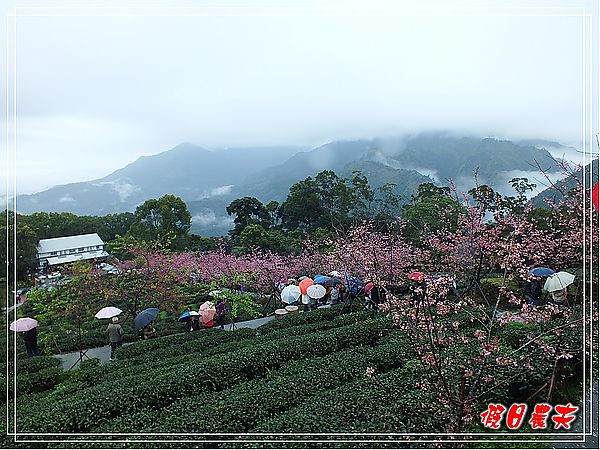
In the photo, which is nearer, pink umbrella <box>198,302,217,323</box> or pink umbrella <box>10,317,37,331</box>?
pink umbrella <box>10,317,37,331</box>

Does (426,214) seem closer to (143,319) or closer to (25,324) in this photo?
(143,319)

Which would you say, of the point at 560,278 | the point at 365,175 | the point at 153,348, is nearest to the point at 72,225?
the point at 153,348

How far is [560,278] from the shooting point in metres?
4.70

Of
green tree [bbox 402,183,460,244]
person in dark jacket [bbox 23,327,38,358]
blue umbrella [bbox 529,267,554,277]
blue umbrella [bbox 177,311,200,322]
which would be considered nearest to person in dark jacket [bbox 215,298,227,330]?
blue umbrella [bbox 177,311,200,322]

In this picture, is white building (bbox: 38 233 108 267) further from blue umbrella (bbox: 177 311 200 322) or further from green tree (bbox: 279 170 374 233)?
green tree (bbox: 279 170 374 233)

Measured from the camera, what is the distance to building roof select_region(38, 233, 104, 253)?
11193mm

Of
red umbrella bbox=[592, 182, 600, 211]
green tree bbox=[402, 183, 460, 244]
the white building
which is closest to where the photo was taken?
red umbrella bbox=[592, 182, 600, 211]

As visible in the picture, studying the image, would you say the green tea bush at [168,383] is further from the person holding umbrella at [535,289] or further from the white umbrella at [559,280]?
the person holding umbrella at [535,289]

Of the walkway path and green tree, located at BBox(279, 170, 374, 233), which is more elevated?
green tree, located at BBox(279, 170, 374, 233)

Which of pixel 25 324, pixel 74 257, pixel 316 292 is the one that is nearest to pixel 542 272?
pixel 316 292

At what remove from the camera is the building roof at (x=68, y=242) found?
1119 centimetres

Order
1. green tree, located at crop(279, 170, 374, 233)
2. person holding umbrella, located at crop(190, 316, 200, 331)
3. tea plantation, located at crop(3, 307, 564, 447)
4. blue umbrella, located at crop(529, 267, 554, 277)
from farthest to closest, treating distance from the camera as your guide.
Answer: green tree, located at crop(279, 170, 374, 233) < person holding umbrella, located at crop(190, 316, 200, 331) < blue umbrella, located at crop(529, 267, 554, 277) < tea plantation, located at crop(3, 307, 564, 447)

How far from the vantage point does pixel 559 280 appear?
4.67 metres

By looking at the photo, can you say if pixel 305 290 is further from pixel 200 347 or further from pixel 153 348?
pixel 153 348
